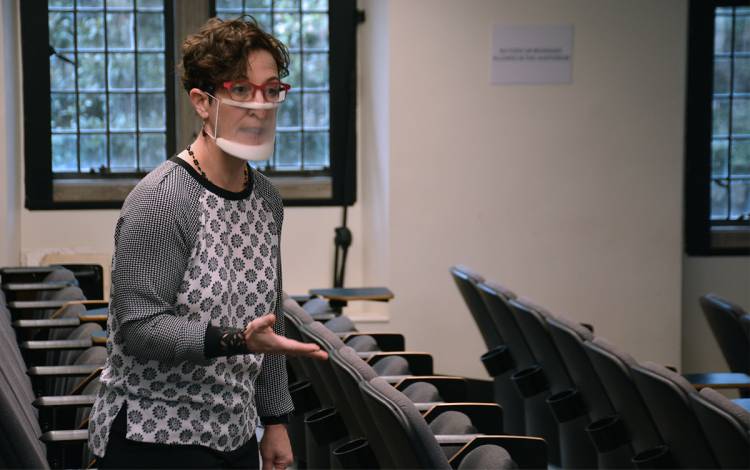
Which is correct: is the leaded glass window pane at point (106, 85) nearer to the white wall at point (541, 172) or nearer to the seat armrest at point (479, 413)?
the white wall at point (541, 172)

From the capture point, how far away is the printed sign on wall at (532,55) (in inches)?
260

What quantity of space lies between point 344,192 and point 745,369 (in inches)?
133

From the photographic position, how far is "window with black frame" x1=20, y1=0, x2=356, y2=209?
6918 millimetres

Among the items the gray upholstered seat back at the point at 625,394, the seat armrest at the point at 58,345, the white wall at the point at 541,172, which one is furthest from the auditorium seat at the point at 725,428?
the white wall at the point at 541,172

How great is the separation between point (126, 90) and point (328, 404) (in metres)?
3.88

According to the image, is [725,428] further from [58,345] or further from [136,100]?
[136,100]

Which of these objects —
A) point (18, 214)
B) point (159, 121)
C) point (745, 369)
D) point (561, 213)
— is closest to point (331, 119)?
point (159, 121)

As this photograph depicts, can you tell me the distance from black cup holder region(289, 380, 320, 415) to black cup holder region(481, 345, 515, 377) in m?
1.05

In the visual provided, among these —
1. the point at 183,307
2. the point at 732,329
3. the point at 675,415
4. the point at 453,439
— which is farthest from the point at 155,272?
the point at 732,329

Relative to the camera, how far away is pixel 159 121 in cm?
704

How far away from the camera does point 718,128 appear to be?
702cm

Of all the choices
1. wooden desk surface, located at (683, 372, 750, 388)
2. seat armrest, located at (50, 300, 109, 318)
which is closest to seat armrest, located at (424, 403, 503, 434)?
wooden desk surface, located at (683, 372, 750, 388)

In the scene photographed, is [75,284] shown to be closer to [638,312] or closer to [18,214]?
[18,214]

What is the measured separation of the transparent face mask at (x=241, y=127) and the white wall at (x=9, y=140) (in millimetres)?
4764
